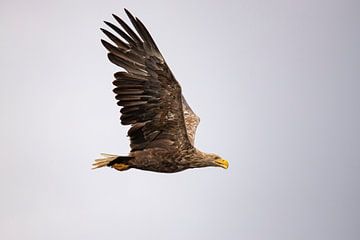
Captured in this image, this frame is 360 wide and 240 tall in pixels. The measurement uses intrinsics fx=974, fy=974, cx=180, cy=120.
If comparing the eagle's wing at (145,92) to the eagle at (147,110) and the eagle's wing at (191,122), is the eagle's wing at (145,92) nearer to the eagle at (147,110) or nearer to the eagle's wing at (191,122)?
the eagle at (147,110)

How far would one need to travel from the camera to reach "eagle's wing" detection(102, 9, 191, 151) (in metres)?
15.4

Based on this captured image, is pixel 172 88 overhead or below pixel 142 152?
overhead

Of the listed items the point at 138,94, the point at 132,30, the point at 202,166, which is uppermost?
the point at 132,30

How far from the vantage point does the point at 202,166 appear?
52.5ft

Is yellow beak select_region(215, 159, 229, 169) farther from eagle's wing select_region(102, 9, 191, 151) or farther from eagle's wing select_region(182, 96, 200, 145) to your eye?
eagle's wing select_region(182, 96, 200, 145)

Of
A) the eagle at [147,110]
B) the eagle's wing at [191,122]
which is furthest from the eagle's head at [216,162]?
the eagle's wing at [191,122]

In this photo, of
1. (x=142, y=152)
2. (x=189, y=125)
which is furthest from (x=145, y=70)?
(x=189, y=125)

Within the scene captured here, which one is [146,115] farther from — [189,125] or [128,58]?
[189,125]

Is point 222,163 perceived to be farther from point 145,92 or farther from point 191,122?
point 191,122

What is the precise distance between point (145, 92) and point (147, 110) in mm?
294

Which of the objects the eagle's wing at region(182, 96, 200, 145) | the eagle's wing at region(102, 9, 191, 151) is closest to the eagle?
the eagle's wing at region(102, 9, 191, 151)

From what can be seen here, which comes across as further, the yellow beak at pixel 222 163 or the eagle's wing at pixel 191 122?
the eagle's wing at pixel 191 122

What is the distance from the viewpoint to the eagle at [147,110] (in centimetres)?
1550

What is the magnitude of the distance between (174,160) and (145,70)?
1526mm
